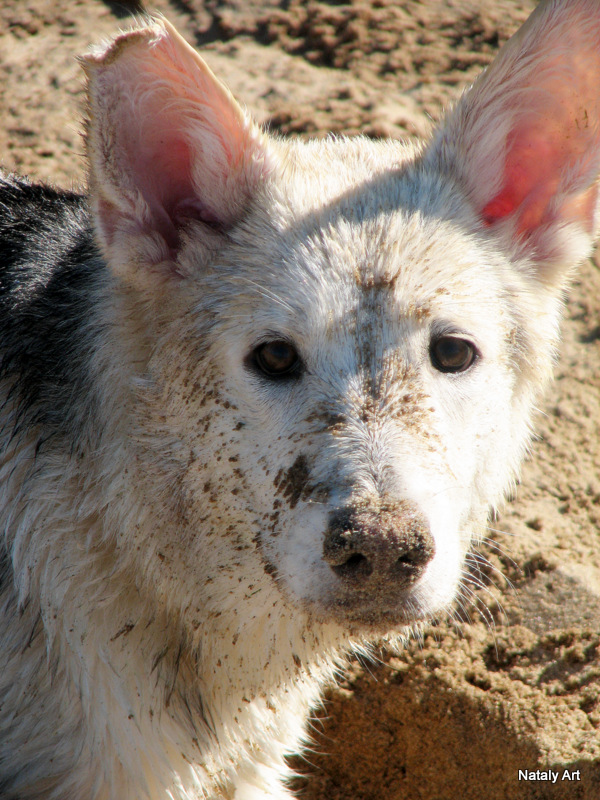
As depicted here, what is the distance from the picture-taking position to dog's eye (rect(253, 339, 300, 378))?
237 cm

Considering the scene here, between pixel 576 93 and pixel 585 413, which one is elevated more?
pixel 576 93

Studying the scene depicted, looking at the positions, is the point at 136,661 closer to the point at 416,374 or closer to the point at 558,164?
the point at 416,374

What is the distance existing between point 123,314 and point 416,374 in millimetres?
924

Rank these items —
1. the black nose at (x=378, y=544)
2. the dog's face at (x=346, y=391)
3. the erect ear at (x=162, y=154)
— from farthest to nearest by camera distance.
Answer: the erect ear at (x=162, y=154)
the dog's face at (x=346, y=391)
the black nose at (x=378, y=544)

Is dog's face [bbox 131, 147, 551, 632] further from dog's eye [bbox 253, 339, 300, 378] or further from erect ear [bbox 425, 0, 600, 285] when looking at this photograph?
erect ear [bbox 425, 0, 600, 285]

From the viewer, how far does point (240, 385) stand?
2.38m

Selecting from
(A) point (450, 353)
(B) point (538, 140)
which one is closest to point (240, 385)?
(A) point (450, 353)

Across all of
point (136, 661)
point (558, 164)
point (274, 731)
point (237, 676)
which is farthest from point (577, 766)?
point (558, 164)

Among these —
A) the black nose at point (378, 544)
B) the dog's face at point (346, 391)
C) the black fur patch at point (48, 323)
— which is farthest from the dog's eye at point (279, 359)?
the black fur patch at point (48, 323)

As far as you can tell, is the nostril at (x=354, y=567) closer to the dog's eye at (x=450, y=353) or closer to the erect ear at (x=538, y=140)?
the dog's eye at (x=450, y=353)

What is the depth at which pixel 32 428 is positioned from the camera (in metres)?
2.71

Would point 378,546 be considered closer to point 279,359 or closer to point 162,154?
point 279,359

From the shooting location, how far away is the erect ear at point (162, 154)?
88.2 inches

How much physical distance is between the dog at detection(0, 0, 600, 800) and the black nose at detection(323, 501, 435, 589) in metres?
0.02
